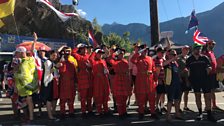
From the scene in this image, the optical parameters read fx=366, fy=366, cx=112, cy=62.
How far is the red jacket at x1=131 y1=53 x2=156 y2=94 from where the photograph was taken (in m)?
8.74

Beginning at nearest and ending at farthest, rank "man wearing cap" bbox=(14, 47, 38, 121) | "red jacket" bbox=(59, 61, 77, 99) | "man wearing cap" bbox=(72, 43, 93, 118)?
"man wearing cap" bbox=(14, 47, 38, 121) → "red jacket" bbox=(59, 61, 77, 99) → "man wearing cap" bbox=(72, 43, 93, 118)

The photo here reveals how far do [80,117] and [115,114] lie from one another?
3.32 ft

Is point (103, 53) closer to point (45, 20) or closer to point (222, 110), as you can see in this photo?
point (222, 110)

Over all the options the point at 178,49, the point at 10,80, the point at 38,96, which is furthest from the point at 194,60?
the point at 178,49

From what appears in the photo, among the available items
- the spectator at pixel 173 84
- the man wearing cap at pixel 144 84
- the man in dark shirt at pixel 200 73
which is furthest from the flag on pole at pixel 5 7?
the man in dark shirt at pixel 200 73

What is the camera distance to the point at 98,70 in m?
9.27

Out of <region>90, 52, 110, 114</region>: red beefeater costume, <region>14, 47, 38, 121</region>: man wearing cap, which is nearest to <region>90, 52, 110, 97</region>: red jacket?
<region>90, 52, 110, 114</region>: red beefeater costume

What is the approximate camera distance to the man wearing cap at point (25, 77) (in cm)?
839

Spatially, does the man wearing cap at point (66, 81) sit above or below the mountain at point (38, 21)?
below

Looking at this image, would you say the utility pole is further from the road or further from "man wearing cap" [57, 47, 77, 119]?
"man wearing cap" [57, 47, 77, 119]

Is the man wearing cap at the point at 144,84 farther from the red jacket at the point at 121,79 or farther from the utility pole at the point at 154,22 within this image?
the utility pole at the point at 154,22

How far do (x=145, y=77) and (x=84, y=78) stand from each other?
5.09 ft

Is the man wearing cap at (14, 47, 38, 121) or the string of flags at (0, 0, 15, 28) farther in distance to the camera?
the string of flags at (0, 0, 15, 28)

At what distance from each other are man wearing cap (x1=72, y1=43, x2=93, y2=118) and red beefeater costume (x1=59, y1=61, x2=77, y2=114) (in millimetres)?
217
